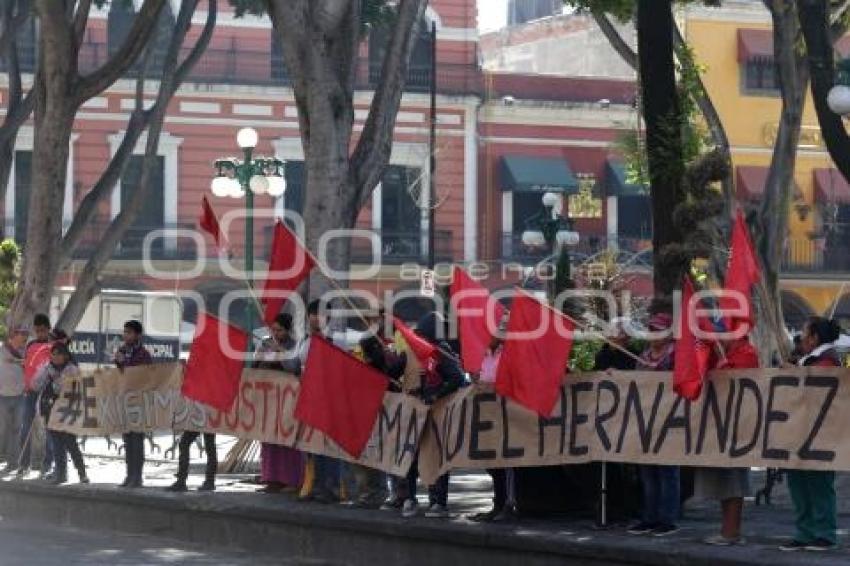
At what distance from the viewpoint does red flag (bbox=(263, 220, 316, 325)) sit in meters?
18.8

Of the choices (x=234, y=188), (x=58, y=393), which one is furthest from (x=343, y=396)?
(x=234, y=188)

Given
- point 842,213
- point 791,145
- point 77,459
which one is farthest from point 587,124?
point 77,459

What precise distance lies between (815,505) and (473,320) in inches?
162

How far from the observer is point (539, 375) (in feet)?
51.1

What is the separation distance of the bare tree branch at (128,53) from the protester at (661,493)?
11496 millimetres

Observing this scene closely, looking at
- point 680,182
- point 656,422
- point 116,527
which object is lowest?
point 116,527

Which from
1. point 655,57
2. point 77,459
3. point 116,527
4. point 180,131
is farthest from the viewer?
point 180,131

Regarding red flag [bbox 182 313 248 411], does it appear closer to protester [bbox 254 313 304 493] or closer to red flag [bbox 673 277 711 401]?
protester [bbox 254 313 304 493]

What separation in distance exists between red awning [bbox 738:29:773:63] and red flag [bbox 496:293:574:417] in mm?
40122

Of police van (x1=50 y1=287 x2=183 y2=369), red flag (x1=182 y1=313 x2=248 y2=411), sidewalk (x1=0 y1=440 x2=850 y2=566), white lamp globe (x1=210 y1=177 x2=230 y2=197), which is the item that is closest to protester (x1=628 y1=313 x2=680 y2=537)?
sidewalk (x1=0 y1=440 x2=850 y2=566)

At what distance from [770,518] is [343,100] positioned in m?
6.11

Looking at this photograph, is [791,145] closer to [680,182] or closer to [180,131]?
[680,182]

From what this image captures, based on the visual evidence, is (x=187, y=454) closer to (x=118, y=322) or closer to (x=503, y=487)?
(x=503, y=487)

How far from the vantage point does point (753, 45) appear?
180ft
